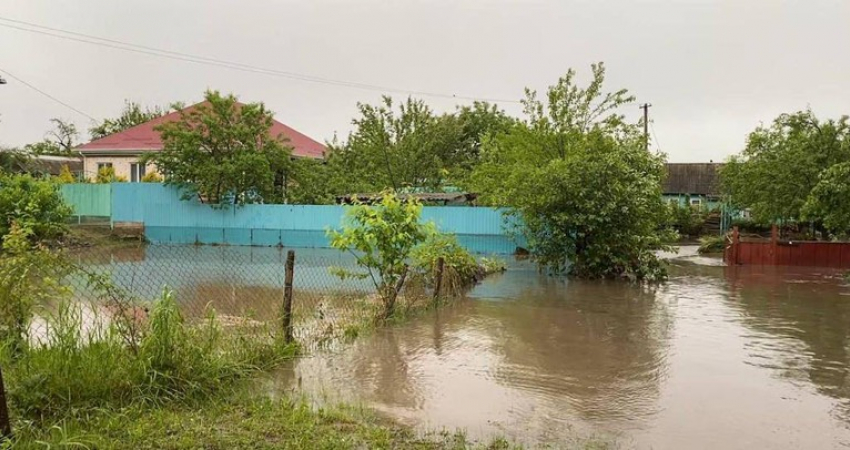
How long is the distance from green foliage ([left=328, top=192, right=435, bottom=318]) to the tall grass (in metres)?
3.24

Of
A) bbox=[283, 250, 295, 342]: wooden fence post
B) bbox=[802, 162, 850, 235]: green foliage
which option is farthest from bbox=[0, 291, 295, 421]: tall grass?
bbox=[802, 162, 850, 235]: green foliage

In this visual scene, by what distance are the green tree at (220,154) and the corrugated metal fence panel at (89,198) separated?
2.49 metres

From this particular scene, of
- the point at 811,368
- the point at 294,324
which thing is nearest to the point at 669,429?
the point at 811,368

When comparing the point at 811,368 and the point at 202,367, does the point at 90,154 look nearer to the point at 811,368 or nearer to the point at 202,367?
the point at 202,367

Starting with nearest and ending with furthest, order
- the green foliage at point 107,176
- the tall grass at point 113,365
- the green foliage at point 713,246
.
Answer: the tall grass at point 113,365, the green foliage at point 713,246, the green foliage at point 107,176

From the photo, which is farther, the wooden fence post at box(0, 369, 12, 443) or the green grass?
the green grass

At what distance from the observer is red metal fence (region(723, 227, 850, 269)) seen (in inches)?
742

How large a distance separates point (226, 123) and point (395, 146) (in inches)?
263

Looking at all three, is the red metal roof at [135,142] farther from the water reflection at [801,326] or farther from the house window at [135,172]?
the water reflection at [801,326]

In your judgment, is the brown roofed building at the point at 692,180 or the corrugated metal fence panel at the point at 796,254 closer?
the corrugated metal fence panel at the point at 796,254

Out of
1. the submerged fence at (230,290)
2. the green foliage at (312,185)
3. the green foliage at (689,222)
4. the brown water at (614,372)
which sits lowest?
the brown water at (614,372)

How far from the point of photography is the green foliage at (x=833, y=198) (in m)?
15.9

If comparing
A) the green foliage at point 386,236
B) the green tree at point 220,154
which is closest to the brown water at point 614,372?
the green foliage at point 386,236

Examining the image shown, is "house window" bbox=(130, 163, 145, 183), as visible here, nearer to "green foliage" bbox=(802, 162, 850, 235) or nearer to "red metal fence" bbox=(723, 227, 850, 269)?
"red metal fence" bbox=(723, 227, 850, 269)
